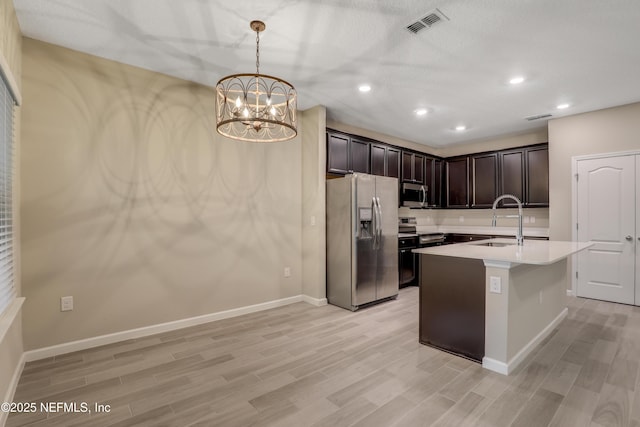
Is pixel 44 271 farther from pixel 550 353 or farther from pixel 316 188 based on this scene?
pixel 550 353

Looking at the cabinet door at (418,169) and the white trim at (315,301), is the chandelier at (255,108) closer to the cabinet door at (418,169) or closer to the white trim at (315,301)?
the white trim at (315,301)

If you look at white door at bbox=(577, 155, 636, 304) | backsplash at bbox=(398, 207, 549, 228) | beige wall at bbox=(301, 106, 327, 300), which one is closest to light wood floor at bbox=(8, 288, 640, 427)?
beige wall at bbox=(301, 106, 327, 300)

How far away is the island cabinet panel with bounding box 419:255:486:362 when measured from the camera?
8.60 ft

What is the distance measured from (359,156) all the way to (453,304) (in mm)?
2734

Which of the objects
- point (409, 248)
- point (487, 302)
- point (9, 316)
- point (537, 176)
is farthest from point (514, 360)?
point (537, 176)

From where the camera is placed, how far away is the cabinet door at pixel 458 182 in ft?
20.2

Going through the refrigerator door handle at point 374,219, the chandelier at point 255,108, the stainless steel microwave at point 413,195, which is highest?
the chandelier at point 255,108

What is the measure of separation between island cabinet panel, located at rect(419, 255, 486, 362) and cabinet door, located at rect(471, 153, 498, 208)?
11.6 ft

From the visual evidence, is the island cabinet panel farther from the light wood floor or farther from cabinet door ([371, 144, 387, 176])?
cabinet door ([371, 144, 387, 176])

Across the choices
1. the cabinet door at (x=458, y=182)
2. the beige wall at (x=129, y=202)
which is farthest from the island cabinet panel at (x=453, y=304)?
the cabinet door at (x=458, y=182)

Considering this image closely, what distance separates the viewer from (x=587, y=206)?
14.6 feet

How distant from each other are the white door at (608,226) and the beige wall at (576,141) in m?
0.15

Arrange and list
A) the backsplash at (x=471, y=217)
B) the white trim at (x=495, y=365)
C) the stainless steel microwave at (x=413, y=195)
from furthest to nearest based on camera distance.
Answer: the stainless steel microwave at (x=413, y=195) < the backsplash at (x=471, y=217) < the white trim at (x=495, y=365)

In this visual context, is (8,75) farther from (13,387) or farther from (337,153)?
(337,153)
